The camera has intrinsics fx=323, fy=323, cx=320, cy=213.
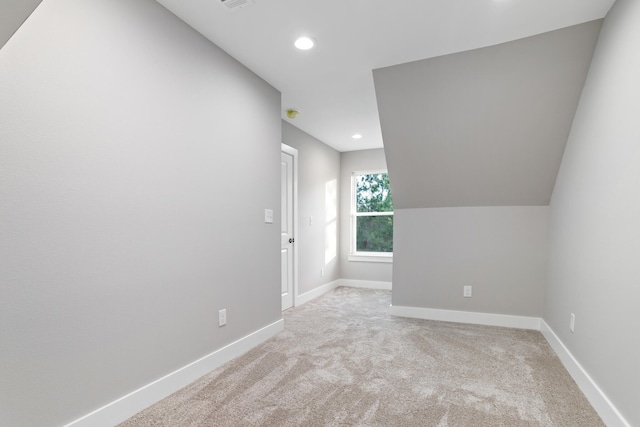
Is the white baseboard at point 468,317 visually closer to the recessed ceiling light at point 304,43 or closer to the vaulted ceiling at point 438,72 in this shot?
the vaulted ceiling at point 438,72

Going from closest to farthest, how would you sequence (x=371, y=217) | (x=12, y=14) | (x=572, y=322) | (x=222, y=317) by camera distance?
(x=12, y=14) → (x=572, y=322) → (x=222, y=317) → (x=371, y=217)

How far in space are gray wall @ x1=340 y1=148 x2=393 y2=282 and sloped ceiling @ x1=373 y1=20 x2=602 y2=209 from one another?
75.5 inches

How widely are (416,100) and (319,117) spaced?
1.34 m

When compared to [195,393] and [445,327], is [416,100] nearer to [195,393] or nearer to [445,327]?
[445,327]

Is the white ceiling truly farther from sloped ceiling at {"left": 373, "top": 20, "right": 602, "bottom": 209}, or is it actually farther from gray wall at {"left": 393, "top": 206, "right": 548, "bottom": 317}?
gray wall at {"left": 393, "top": 206, "right": 548, "bottom": 317}

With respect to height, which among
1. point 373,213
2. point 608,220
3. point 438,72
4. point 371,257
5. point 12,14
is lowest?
point 371,257

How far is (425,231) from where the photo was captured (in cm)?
373

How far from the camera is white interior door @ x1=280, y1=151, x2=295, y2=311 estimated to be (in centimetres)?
399

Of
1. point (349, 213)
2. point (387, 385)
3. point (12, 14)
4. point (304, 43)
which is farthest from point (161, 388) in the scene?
point (349, 213)

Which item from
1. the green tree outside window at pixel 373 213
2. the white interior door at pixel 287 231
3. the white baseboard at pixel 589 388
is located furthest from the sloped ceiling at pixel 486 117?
the green tree outside window at pixel 373 213

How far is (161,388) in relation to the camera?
6.40 ft

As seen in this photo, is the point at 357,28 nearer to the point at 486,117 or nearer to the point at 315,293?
the point at 486,117

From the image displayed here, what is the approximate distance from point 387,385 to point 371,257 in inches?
130

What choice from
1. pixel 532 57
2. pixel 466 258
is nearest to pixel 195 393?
pixel 466 258
